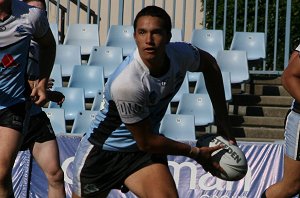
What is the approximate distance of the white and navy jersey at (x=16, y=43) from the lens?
607cm

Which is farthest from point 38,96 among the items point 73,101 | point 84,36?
point 84,36

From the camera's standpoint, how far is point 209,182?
870 cm

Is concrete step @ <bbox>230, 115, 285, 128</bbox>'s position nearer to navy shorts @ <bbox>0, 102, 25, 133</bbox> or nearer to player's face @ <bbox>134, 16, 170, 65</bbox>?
navy shorts @ <bbox>0, 102, 25, 133</bbox>

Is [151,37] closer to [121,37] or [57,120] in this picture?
[57,120]

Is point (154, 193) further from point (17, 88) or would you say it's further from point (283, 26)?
point (283, 26)

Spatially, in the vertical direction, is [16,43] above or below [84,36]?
Result: above

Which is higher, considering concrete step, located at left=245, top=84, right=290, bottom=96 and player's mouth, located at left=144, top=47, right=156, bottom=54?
player's mouth, located at left=144, top=47, right=156, bottom=54

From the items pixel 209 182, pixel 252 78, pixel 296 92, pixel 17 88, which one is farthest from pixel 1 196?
pixel 252 78

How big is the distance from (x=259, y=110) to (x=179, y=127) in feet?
6.42

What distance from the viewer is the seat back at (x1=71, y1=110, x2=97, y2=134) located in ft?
33.3

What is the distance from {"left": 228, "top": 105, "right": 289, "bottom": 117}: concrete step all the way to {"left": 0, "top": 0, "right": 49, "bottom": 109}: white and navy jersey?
18.6ft

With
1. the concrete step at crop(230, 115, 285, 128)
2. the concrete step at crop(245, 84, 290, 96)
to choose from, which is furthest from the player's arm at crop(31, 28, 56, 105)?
the concrete step at crop(245, 84, 290, 96)

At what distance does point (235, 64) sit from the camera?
1168 cm

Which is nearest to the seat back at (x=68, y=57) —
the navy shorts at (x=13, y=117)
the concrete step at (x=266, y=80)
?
the concrete step at (x=266, y=80)
